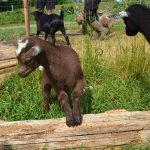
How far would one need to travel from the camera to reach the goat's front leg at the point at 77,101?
4.39m

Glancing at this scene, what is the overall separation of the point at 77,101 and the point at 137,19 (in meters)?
1.56

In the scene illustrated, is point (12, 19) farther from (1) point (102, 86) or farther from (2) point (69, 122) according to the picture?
(2) point (69, 122)

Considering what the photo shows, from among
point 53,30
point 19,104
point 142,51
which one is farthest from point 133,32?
point 53,30

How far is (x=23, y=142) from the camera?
169 inches

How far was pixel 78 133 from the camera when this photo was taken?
434cm

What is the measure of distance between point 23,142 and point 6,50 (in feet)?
9.45

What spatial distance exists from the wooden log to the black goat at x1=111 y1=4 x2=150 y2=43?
1442mm

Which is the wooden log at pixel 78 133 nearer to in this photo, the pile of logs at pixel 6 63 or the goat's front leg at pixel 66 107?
the goat's front leg at pixel 66 107

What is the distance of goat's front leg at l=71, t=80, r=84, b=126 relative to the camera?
14.4 ft

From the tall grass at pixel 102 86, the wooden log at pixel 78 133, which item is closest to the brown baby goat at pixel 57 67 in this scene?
the wooden log at pixel 78 133

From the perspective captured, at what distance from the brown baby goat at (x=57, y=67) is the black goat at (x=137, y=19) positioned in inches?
44.4

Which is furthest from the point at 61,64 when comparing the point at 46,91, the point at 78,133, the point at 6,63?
the point at 6,63

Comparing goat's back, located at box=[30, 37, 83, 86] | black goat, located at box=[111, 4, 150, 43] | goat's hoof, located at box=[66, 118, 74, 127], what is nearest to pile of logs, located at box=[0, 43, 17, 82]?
goat's back, located at box=[30, 37, 83, 86]

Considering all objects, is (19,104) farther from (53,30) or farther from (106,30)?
(106,30)
